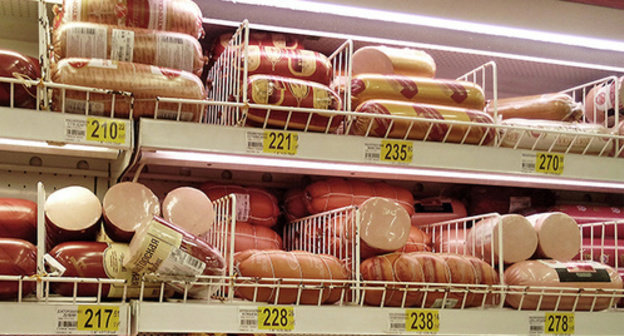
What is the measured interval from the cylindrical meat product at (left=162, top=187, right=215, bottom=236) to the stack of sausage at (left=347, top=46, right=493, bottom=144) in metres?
0.41

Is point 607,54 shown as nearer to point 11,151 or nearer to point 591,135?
point 591,135

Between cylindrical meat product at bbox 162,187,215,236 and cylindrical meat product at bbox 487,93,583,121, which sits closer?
cylindrical meat product at bbox 162,187,215,236

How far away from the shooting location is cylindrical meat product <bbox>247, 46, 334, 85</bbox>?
1.96 meters

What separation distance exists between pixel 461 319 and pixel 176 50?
0.90 m

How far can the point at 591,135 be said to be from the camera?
198cm

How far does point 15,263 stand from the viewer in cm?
142

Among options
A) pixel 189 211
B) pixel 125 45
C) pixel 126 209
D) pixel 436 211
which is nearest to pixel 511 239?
pixel 436 211

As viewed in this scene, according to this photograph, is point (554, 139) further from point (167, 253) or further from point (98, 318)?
point (98, 318)

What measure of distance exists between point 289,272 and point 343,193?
0.57 m

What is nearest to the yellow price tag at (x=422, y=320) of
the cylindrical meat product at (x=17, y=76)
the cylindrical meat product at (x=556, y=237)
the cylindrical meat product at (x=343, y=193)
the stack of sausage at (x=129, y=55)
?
the cylindrical meat product at (x=556, y=237)

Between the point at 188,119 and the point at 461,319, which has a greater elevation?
the point at 188,119

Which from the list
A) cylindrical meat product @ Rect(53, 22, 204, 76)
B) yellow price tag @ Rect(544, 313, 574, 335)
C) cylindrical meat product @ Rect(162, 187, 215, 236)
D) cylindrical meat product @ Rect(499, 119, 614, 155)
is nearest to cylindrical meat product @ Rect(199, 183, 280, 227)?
cylindrical meat product @ Rect(162, 187, 215, 236)

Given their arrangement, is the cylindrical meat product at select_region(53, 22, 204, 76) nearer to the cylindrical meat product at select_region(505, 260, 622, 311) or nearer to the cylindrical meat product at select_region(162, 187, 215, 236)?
the cylindrical meat product at select_region(162, 187, 215, 236)

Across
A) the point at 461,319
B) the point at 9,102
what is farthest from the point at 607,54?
the point at 9,102
